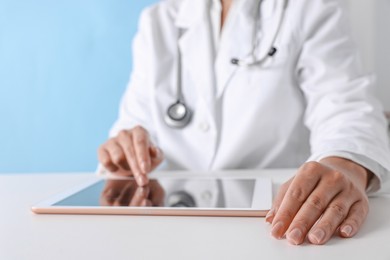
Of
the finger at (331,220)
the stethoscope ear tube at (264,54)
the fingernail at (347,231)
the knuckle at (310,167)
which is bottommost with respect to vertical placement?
the fingernail at (347,231)

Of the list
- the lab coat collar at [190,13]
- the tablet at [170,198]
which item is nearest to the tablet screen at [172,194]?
the tablet at [170,198]

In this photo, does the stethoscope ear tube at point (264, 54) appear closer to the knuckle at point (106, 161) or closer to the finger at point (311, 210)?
the knuckle at point (106, 161)

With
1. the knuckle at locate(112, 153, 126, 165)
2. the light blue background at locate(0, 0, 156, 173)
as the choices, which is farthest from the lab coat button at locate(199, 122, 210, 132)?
the light blue background at locate(0, 0, 156, 173)

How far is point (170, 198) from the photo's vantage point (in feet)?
2.05

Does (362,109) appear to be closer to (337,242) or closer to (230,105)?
(230,105)

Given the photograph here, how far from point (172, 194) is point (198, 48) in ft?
1.73

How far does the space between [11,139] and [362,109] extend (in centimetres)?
152

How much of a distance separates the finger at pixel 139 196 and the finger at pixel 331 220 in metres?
0.22

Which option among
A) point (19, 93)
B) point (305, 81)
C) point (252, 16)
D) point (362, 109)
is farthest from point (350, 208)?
point (19, 93)

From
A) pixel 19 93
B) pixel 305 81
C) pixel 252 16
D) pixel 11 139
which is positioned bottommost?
pixel 11 139

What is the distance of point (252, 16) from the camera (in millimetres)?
1093

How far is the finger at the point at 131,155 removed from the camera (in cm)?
76

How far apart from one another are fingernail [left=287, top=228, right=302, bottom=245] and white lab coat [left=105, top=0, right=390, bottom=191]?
1.54 feet

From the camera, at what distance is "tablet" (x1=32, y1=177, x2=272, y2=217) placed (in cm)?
54
